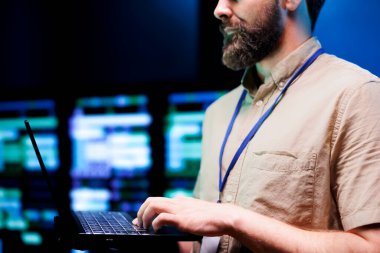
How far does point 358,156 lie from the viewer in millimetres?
1069

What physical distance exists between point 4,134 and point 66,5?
1.12 m

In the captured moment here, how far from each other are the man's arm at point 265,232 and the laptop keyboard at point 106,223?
11cm

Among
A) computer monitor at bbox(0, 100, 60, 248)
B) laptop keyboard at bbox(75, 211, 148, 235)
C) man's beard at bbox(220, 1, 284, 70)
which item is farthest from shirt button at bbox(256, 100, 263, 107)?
computer monitor at bbox(0, 100, 60, 248)

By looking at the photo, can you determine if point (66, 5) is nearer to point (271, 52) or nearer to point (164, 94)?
point (164, 94)

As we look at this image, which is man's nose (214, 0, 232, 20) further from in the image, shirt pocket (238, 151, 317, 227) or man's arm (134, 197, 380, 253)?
man's arm (134, 197, 380, 253)

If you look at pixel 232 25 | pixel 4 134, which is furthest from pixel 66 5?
pixel 232 25

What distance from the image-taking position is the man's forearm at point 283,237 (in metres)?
1.03

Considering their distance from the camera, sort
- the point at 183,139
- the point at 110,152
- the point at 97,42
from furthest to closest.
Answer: the point at 97,42, the point at 110,152, the point at 183,139

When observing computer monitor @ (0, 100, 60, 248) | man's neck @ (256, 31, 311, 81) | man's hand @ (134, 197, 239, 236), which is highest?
man's neck @ (256, 31, 311, 81)

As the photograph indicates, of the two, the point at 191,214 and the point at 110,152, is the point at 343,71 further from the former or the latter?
the point at 110,152

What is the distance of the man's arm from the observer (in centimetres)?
A: 103

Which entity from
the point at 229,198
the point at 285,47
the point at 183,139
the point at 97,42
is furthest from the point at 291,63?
the point at 97,42

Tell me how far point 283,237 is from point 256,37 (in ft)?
1.87

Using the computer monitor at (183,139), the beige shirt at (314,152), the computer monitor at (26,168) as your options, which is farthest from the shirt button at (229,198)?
the computer monitor at (26,168)
